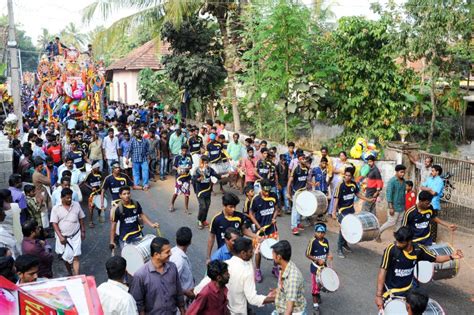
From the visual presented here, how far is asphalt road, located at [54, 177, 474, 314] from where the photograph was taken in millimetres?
7164

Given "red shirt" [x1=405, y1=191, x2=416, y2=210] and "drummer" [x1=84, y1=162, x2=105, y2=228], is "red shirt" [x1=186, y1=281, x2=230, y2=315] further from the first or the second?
"drummer" [x1=84, y1=162, x2=105, y2=228]

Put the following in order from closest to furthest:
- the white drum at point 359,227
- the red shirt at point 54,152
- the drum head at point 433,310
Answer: the drum head at point 433,310 < the white drum at point 359,227 < the red shirt at point 54,152

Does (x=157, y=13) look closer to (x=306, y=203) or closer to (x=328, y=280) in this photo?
(x=306, y=203)

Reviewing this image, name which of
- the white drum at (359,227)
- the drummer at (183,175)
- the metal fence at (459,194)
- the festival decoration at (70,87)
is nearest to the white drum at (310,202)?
the white drum at (359,227)

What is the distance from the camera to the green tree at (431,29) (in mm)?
13109

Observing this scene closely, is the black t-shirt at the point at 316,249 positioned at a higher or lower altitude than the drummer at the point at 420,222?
lower

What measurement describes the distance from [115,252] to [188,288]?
12.8 feet

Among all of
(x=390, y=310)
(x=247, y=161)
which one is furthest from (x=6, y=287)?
(x=247, y=161)

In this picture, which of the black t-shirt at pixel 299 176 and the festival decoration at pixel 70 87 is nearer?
the black t-shirt at pixel 299 176

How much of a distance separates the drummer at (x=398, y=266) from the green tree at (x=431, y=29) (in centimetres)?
923

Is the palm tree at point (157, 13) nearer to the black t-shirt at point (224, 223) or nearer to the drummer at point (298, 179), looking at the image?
the drummer at point (298, 179)

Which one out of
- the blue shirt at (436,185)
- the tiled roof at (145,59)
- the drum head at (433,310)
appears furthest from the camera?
the tiled roof at (145,59)

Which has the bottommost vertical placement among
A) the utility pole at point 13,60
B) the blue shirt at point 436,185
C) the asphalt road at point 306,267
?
the asphalt road at point 306,267

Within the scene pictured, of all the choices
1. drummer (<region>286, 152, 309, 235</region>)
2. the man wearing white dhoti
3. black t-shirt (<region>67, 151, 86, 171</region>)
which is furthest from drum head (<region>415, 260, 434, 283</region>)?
black t-shirt (<region>67, 151, 86, 171</region>)
